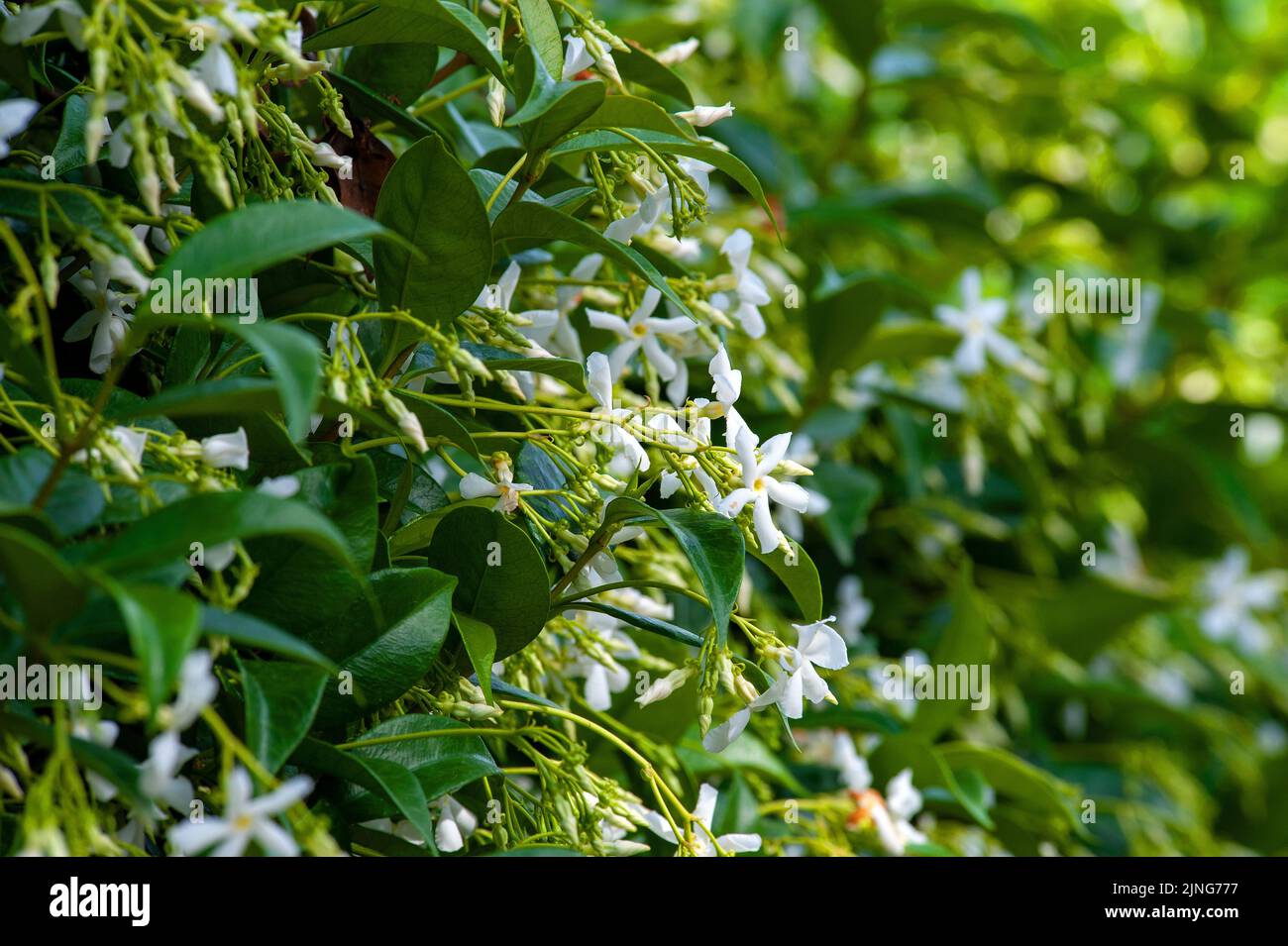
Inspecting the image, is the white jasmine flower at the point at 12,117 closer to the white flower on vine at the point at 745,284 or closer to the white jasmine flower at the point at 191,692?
the white jasmine flower at the point at 191,692

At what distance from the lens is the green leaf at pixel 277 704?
1.69 feet

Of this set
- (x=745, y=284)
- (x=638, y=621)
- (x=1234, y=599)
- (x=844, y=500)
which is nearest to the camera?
(x=638, y=621)

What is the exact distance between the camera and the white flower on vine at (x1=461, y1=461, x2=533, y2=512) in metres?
0.70

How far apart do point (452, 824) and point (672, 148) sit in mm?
418

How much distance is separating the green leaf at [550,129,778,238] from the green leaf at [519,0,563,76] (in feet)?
0.15

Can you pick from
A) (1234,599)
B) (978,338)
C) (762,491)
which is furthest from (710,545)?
(1234,599)

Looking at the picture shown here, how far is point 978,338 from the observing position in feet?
4.33

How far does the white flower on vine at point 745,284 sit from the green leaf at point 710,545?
236mm

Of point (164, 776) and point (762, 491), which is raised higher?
point (762, 491)

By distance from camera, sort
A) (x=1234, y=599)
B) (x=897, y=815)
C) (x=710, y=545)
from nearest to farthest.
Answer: (x=710, y=545) → (x=897, y=815) → (x=1234, y=599)

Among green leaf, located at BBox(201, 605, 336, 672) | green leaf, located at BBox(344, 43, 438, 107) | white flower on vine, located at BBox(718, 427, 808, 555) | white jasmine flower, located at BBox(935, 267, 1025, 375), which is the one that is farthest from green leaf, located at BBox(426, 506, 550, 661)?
white jasmine flower, located at BBox(935, 267, 1025, 375)

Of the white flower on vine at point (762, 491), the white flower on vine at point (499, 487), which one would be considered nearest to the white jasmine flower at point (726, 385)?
the white flower on vine at point (762, 491)

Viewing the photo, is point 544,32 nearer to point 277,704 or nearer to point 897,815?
point 277,704

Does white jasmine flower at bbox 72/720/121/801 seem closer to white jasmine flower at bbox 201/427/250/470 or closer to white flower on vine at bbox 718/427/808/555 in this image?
white jasmine flower at bbox 201/427/250/470
